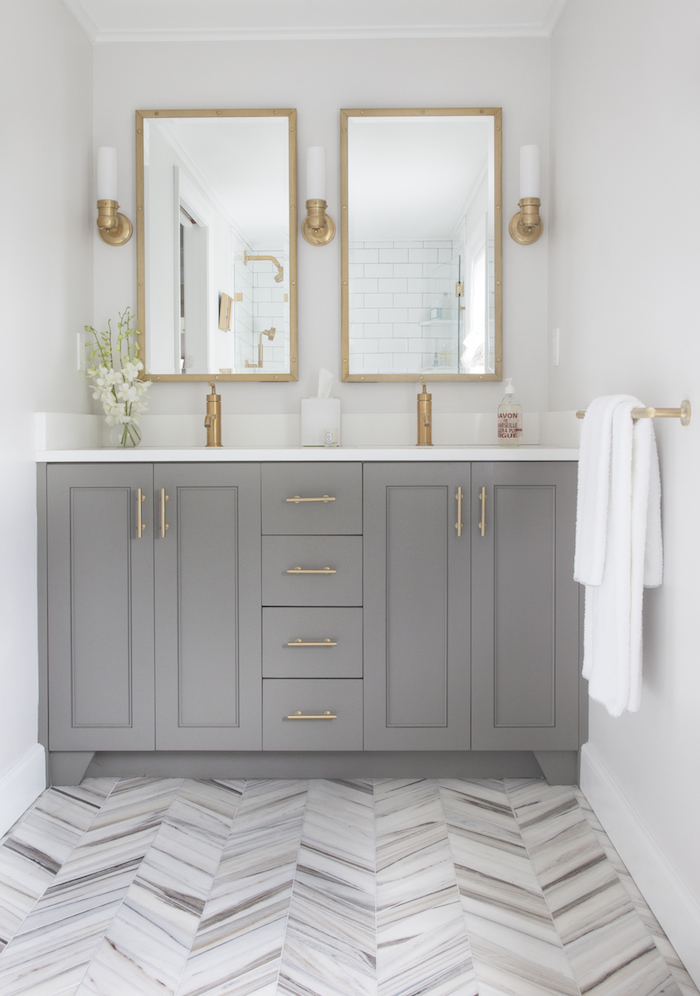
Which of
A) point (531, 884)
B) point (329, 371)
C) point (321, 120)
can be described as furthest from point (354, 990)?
point (321, 120)

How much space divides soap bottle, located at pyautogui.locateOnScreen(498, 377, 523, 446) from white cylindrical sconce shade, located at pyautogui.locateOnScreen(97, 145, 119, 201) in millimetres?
1403

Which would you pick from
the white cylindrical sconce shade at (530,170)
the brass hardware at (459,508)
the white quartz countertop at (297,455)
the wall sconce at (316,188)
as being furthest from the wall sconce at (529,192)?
the brass hardware at (459,508)

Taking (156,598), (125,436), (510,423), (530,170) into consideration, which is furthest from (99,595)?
→ (530,170)

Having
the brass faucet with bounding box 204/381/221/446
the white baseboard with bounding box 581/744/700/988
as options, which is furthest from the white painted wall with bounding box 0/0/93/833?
the white baseboard with bounding box 581/744/700/988

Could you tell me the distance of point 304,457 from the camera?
6.37 ft

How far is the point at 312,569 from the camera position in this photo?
6.42ft

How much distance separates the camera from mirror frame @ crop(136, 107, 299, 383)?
239cm

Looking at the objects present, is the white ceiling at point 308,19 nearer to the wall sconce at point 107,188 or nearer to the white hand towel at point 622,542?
the wall sconce at point 107,188

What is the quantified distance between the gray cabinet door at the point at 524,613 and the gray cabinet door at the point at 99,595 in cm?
90

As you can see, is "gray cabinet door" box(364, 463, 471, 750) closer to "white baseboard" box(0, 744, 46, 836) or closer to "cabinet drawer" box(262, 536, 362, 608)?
"cabinet drawer" box(262, 536, 362, 608)

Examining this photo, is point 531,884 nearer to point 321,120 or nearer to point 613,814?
point 613,814

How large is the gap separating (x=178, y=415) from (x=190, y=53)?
1.19 m

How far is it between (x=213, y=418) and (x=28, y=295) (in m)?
0.65

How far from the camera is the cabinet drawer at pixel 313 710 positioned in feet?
6.46
